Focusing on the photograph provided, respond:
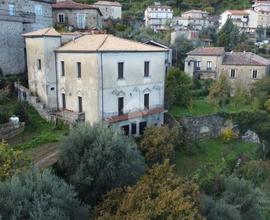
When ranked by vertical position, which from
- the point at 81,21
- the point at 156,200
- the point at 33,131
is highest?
the point at 81,21

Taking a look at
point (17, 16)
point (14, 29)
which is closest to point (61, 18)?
point (17, 16)

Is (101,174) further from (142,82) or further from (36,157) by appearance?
(142,82)

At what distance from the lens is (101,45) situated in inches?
1109

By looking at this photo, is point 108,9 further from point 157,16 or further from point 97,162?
point 97,162

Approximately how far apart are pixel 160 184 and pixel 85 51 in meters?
14.1

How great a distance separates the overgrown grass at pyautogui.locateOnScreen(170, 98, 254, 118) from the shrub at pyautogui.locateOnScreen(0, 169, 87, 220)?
67.0ft

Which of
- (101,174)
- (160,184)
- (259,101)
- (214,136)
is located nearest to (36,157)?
(101,174)

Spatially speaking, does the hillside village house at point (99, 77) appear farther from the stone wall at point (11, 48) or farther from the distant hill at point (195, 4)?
the distant hill at point (195, 4)

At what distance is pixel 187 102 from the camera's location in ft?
129

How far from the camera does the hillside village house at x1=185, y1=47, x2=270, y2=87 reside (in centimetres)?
4891

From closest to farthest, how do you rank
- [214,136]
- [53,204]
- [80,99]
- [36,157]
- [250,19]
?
[53,204], [36,157], [80,99], [214,136], [250,19]

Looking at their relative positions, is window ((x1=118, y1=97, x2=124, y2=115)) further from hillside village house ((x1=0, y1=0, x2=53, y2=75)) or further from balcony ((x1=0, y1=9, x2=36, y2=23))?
balcony ((x1=0, y1=9, x2=36, y2=23))

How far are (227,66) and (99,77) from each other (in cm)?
2769

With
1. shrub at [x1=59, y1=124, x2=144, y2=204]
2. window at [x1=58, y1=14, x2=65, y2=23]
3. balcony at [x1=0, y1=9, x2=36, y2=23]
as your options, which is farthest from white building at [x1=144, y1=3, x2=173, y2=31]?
shrub at [x1=59, y1=124, x2=144, y2=204]
